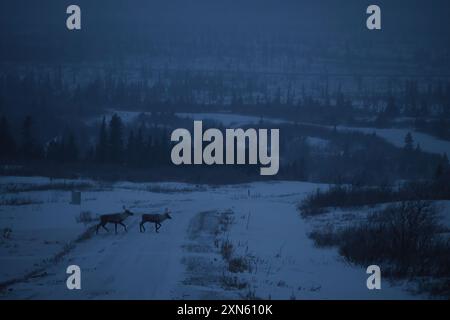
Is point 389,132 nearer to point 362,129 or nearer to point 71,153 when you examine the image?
point 362,129

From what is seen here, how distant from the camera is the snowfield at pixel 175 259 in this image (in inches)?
389

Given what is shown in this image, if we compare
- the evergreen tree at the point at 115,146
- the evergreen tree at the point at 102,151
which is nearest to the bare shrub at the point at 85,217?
the evergreen tree at the point at 102,151

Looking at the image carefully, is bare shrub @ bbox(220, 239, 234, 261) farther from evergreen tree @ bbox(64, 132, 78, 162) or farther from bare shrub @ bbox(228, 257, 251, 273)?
evergreen tree @ bbox(64, 132, 78, 162)

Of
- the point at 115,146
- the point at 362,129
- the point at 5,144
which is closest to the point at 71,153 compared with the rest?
the point at 115,146

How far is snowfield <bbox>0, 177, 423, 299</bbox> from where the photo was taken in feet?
32.4

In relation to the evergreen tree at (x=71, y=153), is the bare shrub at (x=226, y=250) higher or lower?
higher

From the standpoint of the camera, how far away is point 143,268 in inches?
449

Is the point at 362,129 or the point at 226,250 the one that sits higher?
the point at 226,250

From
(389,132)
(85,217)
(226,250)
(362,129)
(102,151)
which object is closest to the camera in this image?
(226,250)

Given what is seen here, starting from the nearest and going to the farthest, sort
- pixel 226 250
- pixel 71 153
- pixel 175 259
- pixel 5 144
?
pixel 175 259 → pixel 226 250 → pixel 5 144 → pixel 71 153

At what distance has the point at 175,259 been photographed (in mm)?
12438

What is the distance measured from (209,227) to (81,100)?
351ft

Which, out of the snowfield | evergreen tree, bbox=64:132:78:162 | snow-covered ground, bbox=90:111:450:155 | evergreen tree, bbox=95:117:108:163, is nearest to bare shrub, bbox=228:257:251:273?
the snowfield

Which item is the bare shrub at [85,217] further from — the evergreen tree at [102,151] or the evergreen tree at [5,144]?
the evergreen tree at [102,151]
